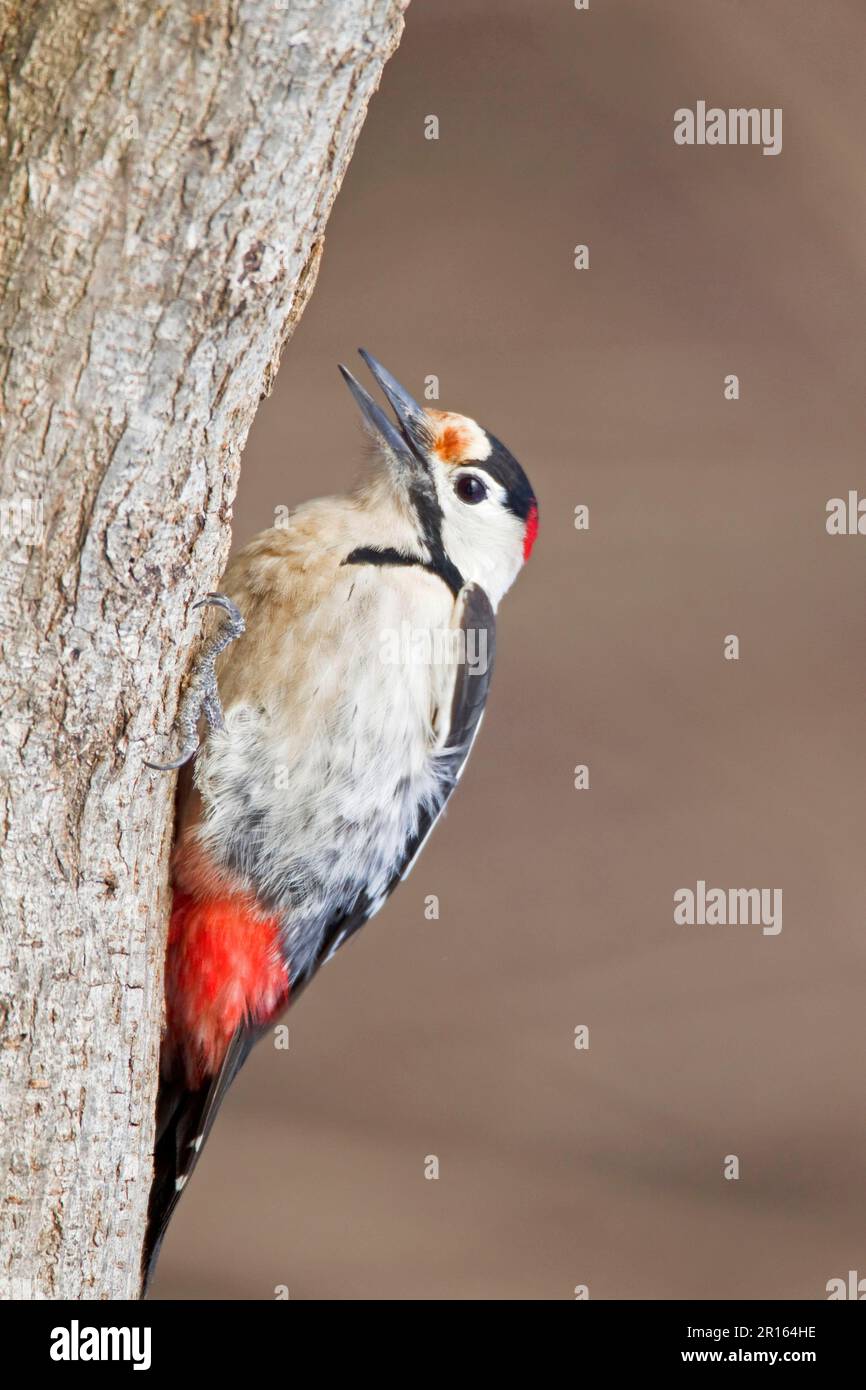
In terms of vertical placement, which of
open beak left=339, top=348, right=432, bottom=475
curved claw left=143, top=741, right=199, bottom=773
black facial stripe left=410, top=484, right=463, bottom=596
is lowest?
curved claw left=143, top=741, right=199, bottom=773

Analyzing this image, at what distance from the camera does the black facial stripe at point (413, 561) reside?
1626 mm

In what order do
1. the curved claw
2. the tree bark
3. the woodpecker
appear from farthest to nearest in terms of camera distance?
1. the woodpecker
2. the curved claw
3. the tree bark

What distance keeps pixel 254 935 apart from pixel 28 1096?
395 mm


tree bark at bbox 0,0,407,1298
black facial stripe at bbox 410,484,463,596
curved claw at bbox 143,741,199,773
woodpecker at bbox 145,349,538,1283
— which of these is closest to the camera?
tree bark at bbox 0,0,407,1298

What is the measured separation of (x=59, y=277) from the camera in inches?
42.3

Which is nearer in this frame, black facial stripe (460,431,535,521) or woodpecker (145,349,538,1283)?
woodpecker (145,349,538,1283)

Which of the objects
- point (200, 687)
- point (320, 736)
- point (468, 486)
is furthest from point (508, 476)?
point (200, 687)

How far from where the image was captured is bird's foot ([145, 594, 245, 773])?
130 cm

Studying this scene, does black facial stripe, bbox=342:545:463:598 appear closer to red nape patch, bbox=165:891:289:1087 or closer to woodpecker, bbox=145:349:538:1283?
woodpecker, bbox=145:349:538:1283

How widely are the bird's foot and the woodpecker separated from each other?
0.01m

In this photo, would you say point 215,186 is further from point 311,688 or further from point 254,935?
point 254,935

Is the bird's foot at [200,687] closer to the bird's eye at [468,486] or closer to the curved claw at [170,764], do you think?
the curved claw at [170,764]

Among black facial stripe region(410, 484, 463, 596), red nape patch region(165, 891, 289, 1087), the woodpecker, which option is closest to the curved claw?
the woodpecker
